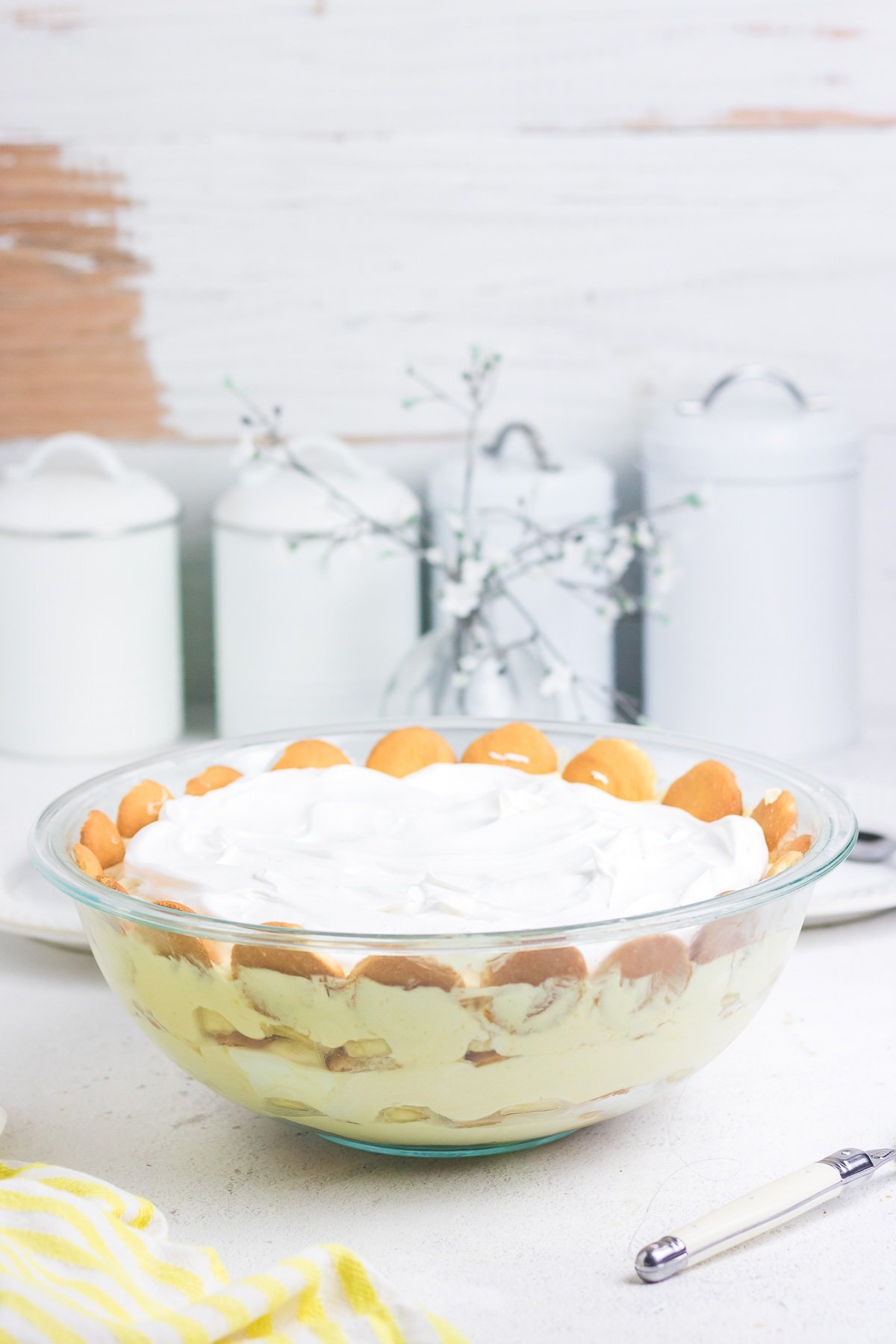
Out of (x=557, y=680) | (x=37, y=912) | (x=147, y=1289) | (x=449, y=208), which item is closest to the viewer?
(x=147, y=1289)

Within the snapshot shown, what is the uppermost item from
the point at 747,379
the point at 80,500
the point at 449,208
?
the point at 449,208

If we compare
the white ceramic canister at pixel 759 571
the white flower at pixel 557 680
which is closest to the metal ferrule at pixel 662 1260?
the white flower at pixel 557 680

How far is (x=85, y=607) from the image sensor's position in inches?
54.7

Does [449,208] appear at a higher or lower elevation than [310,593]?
higher

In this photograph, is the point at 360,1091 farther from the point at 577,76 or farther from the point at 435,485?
the point at 577,76

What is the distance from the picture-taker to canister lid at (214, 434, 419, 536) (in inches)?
53.6

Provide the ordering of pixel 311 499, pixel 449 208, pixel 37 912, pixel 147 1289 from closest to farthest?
pixel 147 1289 → pixel 37 912 → pixel 311 499 → pixel 449 208

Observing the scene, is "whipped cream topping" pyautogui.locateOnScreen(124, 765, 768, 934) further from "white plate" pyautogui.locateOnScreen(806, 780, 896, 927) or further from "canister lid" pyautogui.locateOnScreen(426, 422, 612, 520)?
"canister lid" pyautogui.locateOnScreen(426, 422, 612, 520)

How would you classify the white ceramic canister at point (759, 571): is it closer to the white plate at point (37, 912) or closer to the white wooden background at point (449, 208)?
the white wooden background at point (449, 208)

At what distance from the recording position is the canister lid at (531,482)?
135 centimetres

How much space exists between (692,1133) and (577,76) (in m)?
1.12

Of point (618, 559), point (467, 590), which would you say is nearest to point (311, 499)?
point (467, 590)

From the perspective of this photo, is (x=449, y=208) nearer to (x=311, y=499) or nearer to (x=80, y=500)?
(x=311, y=499)

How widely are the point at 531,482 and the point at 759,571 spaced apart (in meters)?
0.23
